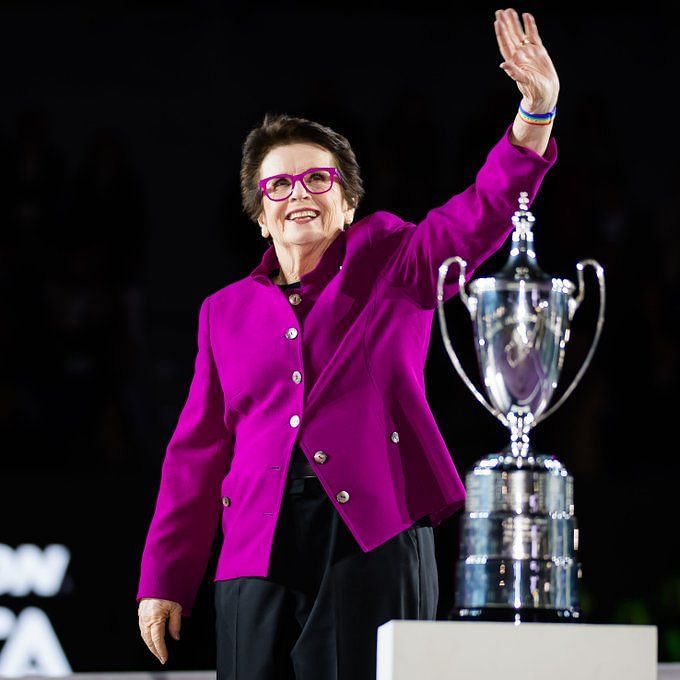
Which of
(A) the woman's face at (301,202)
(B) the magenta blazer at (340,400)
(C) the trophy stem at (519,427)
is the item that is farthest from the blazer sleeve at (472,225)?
(C) the trophy stem at (519,427)

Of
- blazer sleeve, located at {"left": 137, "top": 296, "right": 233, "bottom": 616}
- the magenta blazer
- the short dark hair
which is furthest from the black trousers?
the short dark hair

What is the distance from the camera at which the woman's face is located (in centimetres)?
213

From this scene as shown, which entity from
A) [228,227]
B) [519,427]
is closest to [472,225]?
[519,427]

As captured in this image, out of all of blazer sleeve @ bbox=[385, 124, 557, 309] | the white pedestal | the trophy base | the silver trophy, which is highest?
blazer sleeve @ bbox=[385, 124, 557, 309]

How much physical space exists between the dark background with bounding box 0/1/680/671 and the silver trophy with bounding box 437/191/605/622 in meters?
2.50

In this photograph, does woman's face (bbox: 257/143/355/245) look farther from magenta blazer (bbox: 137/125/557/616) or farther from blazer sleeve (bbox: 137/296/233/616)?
blazer sleeve (bbox: 137/296/233/616)

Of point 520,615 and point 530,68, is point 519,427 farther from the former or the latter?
point 530,68

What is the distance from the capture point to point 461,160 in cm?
523

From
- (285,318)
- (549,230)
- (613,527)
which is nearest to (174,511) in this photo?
(285,318)

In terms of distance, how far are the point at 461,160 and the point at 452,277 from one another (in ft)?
10.7

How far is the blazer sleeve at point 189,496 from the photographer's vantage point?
7.18 ft

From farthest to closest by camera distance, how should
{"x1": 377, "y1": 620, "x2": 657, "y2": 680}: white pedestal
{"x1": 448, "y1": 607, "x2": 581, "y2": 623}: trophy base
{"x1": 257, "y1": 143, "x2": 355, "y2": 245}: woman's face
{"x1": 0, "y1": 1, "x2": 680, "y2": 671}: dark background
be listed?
{"x1": 0, "y1": 1, "x2": 680, "y2": 671}: dark background
{"x1": 257, "y1": 143, "x2": 355, "y2": 245}: woman's face
{"x1": 448, "y1": 607, "x2": 581, "y2": 623}: trophy base
{"x1": 377, "y1": 620, "x2": 657, "y2": 680}: white pedestal

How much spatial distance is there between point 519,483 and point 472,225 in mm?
413

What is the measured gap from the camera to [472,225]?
191 cm
